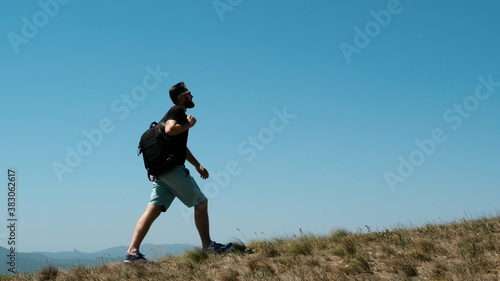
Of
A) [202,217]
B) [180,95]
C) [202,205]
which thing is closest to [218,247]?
[202,217]

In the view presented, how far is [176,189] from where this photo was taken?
6.66 meters

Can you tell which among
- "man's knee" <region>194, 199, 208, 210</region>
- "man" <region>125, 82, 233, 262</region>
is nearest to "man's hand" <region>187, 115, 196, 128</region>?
"man" <region>125, 82, 233, 262</region>

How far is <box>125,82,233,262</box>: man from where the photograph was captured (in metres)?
6.53

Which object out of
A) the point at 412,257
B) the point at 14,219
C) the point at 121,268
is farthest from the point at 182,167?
the point at 14,219

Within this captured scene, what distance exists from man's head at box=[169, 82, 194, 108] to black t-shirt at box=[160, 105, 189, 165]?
0.17 m

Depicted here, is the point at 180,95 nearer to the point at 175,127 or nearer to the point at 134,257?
the point at 175,127

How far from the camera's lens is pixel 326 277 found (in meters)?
5.14

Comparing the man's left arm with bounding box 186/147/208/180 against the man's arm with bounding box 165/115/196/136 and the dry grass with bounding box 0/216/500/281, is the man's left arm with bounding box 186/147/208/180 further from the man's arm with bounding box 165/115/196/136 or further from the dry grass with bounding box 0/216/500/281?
the dry grass with bounding box 0/216/500/281

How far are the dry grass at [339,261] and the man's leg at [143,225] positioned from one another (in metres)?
0.29

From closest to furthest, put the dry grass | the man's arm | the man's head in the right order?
the dry grass → the man's arm → the man's head

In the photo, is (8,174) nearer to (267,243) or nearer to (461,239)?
(267,243)

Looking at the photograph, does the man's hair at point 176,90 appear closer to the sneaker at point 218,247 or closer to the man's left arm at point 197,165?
the man's left arm at point 197,165

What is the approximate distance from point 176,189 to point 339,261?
237 cm

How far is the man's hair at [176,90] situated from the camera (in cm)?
688
